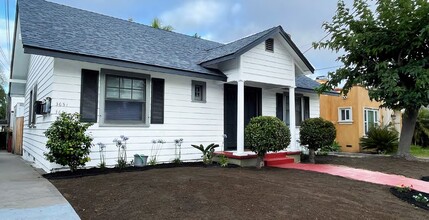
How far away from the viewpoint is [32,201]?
4.29 metres

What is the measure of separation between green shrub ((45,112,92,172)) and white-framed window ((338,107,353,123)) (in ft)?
44.6

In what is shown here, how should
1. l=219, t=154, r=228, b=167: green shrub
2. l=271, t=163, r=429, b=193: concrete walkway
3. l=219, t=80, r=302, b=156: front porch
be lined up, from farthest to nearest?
l=219, t=80, r=302, b=156: front porch < l=219, t=154, r=228, b=167: green shrub < l=271, t=163, r=429, b=193: concrete walkway

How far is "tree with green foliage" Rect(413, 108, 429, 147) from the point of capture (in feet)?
54.6

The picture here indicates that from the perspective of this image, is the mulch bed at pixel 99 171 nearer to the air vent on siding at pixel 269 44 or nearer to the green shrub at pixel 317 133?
the green shrub at pixel 317 133

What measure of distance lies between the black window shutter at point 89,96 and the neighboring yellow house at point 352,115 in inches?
482

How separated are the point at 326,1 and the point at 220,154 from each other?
1111 cm

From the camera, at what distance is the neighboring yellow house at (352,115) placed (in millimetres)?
15328

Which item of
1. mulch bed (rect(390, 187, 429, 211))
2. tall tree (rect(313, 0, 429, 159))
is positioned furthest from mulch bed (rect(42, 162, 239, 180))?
tall tree (rect(313, 0, 429, 159))

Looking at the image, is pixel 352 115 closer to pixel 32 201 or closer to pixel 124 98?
pixel 124 98

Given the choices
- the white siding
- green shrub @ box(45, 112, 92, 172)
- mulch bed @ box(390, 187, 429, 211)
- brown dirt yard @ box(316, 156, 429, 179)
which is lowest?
mulch bed @ box(390, 187, 429, 211)

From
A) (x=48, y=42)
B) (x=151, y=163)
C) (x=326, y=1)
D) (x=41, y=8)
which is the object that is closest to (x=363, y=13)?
(x=326, y=1)

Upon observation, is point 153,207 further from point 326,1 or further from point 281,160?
point 326,1

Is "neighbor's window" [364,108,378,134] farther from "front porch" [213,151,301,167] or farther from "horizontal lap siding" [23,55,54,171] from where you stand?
"horizontal lap siding" [23,55,54,171]

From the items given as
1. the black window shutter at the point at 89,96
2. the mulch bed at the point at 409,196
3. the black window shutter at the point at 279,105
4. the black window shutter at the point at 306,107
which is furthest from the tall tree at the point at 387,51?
the black window shutter at the point at 89,96
